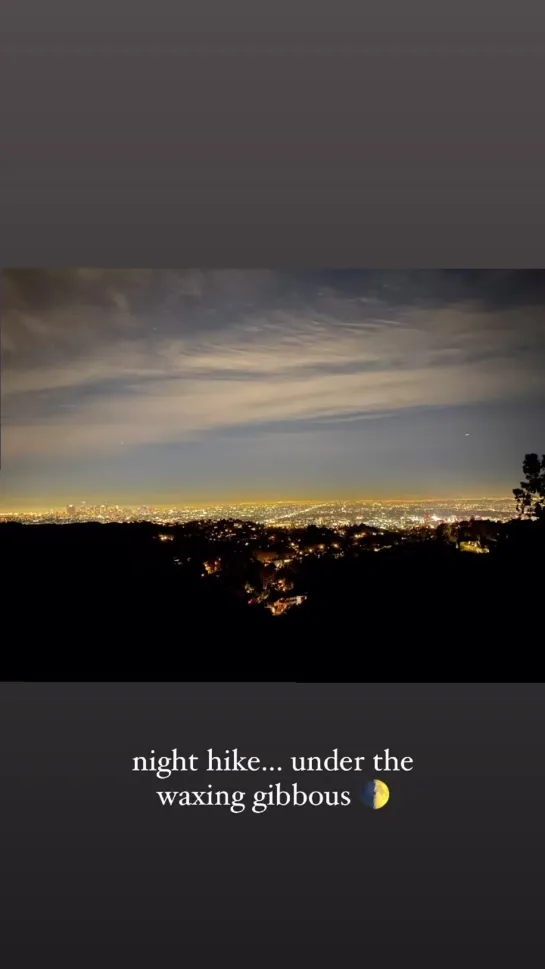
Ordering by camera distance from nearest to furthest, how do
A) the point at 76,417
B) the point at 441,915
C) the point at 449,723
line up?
the point at 441,915 → the point at 449,723 → the point at 76,417

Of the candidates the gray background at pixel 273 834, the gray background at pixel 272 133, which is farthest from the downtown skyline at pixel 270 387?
the gray background at pixel 273 834

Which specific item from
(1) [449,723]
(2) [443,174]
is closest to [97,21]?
(2) [443,174]

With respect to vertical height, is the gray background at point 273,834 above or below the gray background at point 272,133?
below

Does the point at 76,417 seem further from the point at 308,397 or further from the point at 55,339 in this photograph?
the point at 308,397

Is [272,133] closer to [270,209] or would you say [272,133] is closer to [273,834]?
[270,209]

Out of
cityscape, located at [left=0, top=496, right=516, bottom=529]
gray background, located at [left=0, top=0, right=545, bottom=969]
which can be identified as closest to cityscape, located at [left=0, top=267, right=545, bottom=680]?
cityscape, located at [left=0, top=496, right=516, bottom=529]

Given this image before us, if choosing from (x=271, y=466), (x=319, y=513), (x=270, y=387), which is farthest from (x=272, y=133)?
(x=319, y=513)

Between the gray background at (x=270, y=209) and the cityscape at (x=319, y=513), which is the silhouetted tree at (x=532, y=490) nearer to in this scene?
the cityscape at (x=319, y=513)
